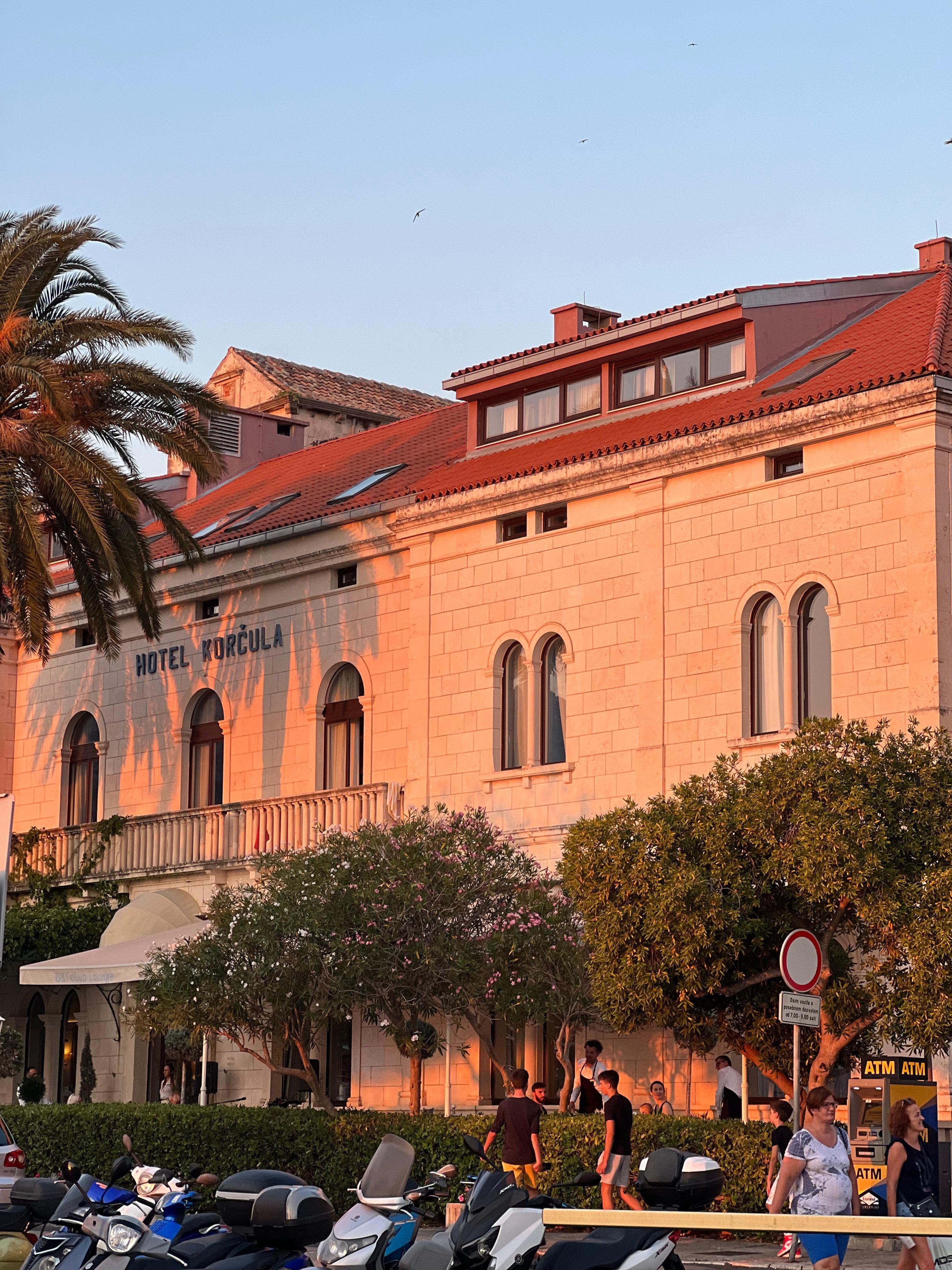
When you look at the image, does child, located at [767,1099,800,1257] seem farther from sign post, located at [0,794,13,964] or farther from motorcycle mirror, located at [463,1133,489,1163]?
sign post, located at [0,794,13,964]

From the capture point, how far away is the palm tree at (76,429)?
1063 inches

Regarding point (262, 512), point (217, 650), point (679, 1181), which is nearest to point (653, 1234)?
point (679, 1181)

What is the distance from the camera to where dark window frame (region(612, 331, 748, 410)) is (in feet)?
89.2

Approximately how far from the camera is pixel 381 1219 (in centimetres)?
1005

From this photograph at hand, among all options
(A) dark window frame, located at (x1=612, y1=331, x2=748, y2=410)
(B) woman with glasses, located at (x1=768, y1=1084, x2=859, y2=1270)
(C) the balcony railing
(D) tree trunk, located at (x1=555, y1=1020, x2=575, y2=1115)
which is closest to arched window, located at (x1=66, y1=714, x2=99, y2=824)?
(C) the balcony railing

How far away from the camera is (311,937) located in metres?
22.8

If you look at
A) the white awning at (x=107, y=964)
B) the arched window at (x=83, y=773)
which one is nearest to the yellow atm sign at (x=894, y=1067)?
the white awning at (x=107, y=964)

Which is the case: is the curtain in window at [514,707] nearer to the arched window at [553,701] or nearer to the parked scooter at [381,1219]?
the arched window at [553,701]

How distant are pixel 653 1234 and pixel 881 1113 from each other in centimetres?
901

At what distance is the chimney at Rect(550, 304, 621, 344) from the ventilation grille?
1127 cm

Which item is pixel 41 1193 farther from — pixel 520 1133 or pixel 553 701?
pixel 553 701

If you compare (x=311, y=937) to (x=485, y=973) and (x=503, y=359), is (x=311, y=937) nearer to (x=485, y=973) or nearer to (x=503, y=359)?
(x=485, y=973)

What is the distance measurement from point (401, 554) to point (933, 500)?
9938 millimetres

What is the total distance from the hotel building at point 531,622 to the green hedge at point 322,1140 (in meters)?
2.51
